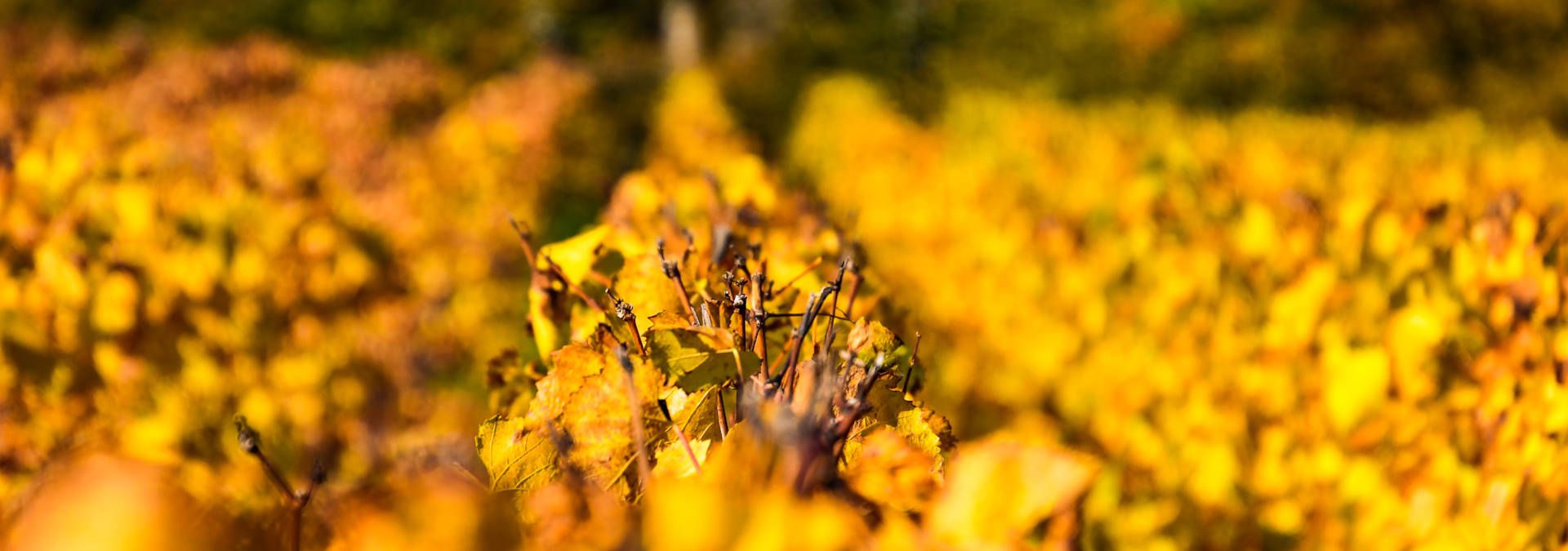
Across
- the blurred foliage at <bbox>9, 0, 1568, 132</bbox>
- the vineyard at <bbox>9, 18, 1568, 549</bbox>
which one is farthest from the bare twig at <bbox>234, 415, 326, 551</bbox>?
the blurred foliage at <bbox>9, 0, 1568, 132</bbox>

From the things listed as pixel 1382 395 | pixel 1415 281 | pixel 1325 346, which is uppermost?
pixel 1415 281

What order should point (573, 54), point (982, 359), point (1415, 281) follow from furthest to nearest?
point (573, 54), point (982, 359), point (1415, 281)

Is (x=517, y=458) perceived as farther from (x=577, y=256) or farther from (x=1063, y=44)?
(x=1063, y=44)

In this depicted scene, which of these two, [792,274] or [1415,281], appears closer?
[792,274]

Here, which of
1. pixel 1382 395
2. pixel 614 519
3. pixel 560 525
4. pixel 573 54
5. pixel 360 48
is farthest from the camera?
pixel 573 54

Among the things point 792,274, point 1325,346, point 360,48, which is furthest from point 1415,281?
point 360,48

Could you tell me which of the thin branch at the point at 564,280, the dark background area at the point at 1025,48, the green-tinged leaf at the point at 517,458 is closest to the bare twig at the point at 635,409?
the green-tinged leaf at the point at 517,458

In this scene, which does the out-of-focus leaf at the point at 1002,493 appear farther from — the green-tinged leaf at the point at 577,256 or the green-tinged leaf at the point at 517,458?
the green-tinged leaf at the point at 577,256

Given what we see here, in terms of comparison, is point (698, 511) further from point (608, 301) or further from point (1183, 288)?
point (1183, 288)
